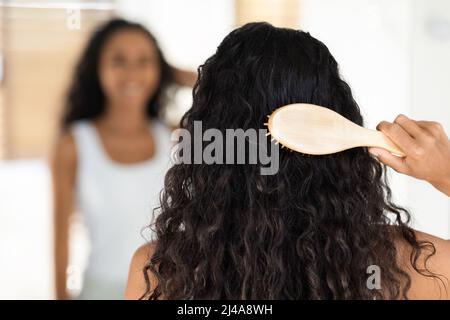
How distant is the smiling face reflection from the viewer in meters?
1.55

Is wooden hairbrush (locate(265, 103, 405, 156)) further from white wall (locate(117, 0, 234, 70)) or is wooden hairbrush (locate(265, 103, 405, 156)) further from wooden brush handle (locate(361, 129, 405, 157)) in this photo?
white wall (locate(117, 0, 234, 70))

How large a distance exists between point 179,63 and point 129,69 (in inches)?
39.3

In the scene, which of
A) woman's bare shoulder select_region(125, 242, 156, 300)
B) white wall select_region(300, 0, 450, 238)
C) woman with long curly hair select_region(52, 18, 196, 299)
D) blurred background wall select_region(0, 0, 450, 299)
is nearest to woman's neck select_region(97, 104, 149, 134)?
woman with long curly hair select_region(52, 18, 196, 299)

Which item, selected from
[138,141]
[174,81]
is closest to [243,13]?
[174,81]

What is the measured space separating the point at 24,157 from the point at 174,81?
80.2 inches

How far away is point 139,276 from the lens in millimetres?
732

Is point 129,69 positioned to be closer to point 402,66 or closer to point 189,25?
point 402,66

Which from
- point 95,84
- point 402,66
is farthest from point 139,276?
point 402,66

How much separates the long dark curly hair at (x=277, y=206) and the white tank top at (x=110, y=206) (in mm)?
739

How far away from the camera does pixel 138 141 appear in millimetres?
1548

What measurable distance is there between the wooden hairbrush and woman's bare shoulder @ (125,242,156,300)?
21 cm

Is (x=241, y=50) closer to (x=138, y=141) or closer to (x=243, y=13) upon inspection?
(x=138, y=141)

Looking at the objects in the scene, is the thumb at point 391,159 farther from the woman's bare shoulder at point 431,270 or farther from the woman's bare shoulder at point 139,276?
the woman's bare shoulder at point 139,276

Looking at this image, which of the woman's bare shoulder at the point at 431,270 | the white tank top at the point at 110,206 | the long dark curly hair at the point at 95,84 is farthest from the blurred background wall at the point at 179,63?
the woman's bare shoulder at the point at 431,270
